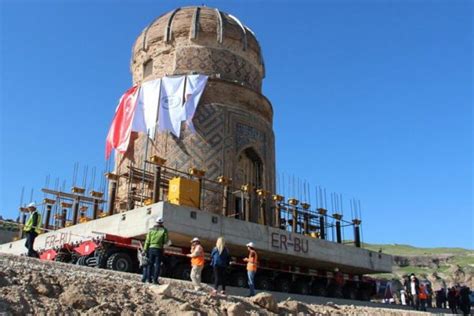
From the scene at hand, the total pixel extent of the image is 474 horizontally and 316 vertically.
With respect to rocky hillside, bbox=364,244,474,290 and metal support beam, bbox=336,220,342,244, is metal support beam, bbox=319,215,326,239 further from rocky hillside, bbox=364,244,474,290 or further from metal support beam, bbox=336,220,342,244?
rocky hillside, bbox=364,244,474,290

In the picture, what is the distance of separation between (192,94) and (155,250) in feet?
41.2

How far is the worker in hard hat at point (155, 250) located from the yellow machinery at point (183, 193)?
661 centimetres

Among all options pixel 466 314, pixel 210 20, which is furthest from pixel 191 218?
pixel 210 20

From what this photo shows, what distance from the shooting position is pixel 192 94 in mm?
22969

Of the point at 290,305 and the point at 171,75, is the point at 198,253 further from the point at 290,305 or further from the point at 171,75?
the point at 171,75

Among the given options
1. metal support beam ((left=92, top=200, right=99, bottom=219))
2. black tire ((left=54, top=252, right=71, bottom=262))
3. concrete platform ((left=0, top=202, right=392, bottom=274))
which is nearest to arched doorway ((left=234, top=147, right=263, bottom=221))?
concrete platform ((left=0, top=202, right=392, bottom=274))

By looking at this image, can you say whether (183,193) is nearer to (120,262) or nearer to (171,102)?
(120,262)

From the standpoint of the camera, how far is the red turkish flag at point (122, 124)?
2386cm

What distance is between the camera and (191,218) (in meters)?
17.5

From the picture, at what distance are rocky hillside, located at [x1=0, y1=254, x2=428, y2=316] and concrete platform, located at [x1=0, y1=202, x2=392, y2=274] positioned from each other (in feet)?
18.9

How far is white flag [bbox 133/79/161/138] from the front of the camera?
23.1 m

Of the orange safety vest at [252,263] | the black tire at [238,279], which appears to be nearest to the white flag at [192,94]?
the black tire at [238,279]

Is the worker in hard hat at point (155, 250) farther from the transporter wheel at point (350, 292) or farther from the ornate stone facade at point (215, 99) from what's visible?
the transporter wheel at point (350, 292)

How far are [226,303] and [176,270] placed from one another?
624 cm
